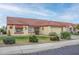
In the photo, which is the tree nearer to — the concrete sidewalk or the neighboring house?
the neighboring house

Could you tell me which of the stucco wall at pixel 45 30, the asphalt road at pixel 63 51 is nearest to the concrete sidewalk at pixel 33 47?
the asphalt road at pixel 63 51

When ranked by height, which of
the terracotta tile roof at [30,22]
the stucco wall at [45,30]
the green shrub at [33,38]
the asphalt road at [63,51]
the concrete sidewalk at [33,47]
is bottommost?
the asphalt road at [63,51]

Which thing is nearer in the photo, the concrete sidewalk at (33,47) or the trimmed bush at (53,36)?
the concrete sidewalk at (33,47)

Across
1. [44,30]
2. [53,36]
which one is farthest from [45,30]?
[53,36]

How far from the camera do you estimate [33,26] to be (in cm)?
445

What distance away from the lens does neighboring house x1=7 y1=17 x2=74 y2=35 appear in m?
4.39

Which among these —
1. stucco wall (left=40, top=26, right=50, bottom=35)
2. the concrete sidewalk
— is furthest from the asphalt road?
stucco wall (left=40, top=26, right=50, bottom=35)

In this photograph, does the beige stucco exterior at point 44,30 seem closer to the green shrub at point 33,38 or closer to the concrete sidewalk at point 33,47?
the green shrub at point 33,38

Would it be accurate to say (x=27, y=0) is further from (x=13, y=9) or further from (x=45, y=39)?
(x=45, y=39)

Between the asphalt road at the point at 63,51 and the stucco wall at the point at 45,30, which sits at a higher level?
the stucco wall at the point at 45,30

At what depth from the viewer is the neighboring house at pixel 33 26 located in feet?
14.4

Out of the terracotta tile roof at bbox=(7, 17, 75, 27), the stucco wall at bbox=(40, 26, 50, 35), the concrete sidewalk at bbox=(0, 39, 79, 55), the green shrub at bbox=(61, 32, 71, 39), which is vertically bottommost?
the concrete sidewalk at bbox=(0, 39, 79, 55)

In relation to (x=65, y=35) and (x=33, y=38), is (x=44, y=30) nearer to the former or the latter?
(x=33, y=38)
